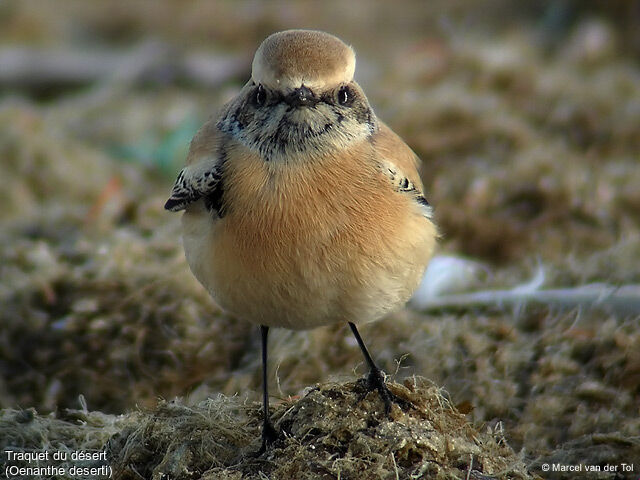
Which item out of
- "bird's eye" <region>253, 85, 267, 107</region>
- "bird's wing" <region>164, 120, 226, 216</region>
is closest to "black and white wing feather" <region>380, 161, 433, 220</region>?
"bird's eye" <region>253, 85, 267, 107</region>

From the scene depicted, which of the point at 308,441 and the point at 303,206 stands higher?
the point at 303,206

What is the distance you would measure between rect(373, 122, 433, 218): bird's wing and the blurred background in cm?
99

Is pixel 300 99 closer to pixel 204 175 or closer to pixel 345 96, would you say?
pixel 345 96

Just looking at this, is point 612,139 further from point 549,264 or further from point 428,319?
point 428,319

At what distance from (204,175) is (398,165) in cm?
102

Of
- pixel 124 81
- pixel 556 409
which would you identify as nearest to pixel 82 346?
pixel 556 409

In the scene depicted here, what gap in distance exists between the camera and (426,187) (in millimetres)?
7141

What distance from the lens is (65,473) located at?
13.0 feet

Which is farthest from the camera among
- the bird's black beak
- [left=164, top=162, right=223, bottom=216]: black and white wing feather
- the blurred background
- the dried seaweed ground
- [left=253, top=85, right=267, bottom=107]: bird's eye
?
the blurred background

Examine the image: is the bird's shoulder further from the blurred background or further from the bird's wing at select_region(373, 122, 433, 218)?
the blurred background

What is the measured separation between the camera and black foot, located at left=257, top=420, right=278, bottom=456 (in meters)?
3.76

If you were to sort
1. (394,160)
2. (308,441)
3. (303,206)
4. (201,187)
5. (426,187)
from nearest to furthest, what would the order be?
(308,441), (303,206), (201,187), (394,160), (426,187)

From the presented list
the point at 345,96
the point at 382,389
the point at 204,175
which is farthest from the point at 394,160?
the point at 382,389

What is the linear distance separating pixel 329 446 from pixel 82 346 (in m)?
2.48
